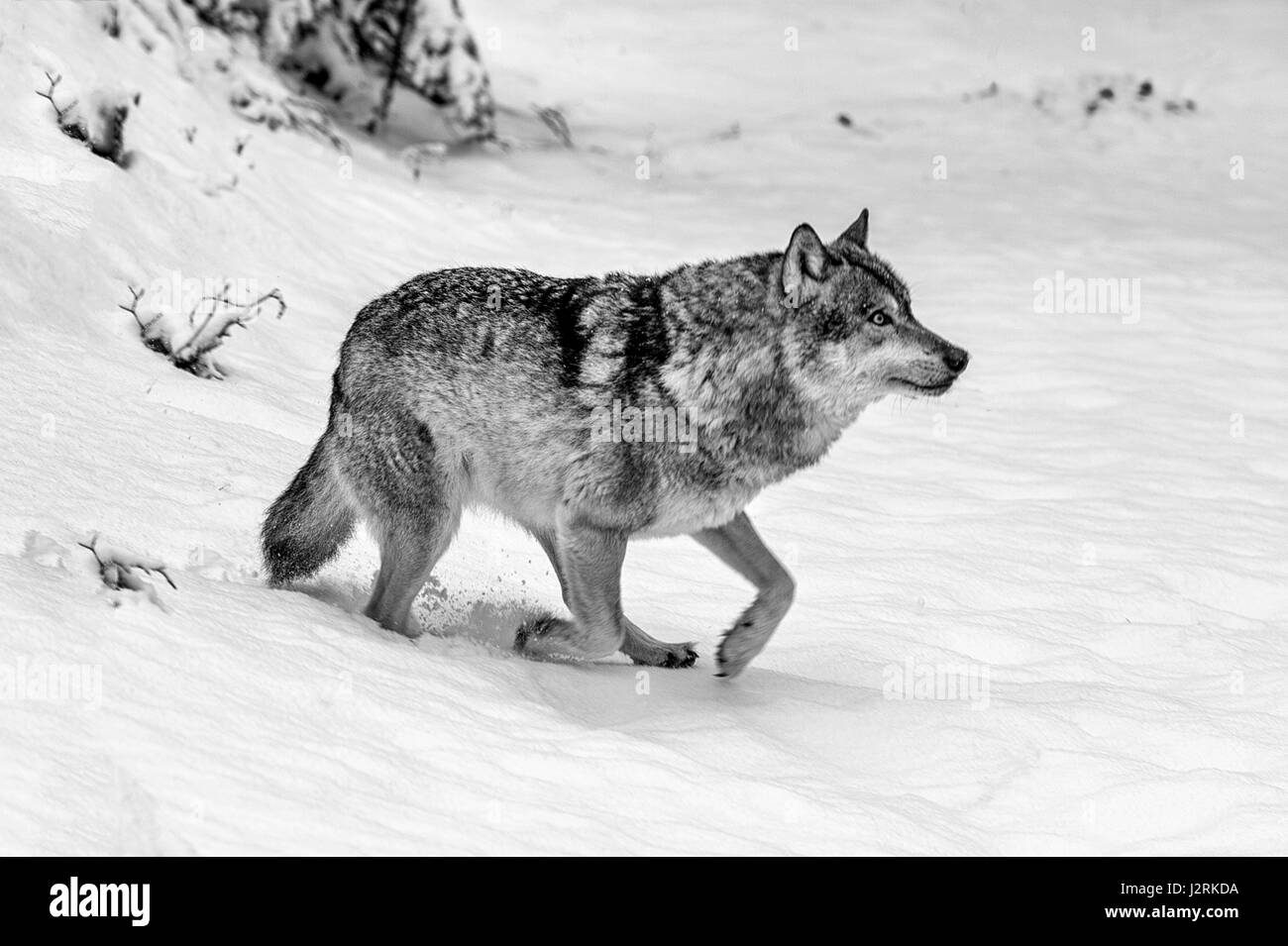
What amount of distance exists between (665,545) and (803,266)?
243 centimetres

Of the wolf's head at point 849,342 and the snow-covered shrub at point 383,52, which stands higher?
the snow-covered shrub at point 383,52

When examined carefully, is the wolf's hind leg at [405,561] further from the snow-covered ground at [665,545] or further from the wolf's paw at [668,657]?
the wolf's paw at [668,657]

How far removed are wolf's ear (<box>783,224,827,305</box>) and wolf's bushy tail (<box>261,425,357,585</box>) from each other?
1.78 meters

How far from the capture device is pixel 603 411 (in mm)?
5152

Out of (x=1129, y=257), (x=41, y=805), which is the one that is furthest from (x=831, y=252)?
(x=1129, y=257)

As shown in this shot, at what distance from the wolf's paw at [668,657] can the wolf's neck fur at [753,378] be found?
34.8 inches

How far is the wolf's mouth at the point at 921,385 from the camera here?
17.0 feet

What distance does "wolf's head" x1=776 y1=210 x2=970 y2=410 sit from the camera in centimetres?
516

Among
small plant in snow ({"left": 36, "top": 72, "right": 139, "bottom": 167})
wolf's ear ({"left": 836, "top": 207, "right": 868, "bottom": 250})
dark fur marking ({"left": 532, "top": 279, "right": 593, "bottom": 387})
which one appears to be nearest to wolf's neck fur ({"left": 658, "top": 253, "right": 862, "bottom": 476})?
dark fur marking ({"left": 532, "top": 279, "right": 593, "bottom": 387})

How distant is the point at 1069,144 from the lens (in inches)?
606

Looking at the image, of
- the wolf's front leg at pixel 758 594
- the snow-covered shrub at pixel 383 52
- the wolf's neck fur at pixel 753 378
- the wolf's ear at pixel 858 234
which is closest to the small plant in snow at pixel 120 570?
the wolf's neck fur at pixel 753 378

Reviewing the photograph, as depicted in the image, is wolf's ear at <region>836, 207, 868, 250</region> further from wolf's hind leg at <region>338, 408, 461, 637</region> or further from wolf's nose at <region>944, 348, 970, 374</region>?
wolf's hind leg at <region>338, 408, 461, 637</region>

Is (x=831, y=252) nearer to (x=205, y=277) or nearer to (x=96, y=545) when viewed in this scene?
(x=96, y=545)

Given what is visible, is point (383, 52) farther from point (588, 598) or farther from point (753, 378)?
point (588, 598)
